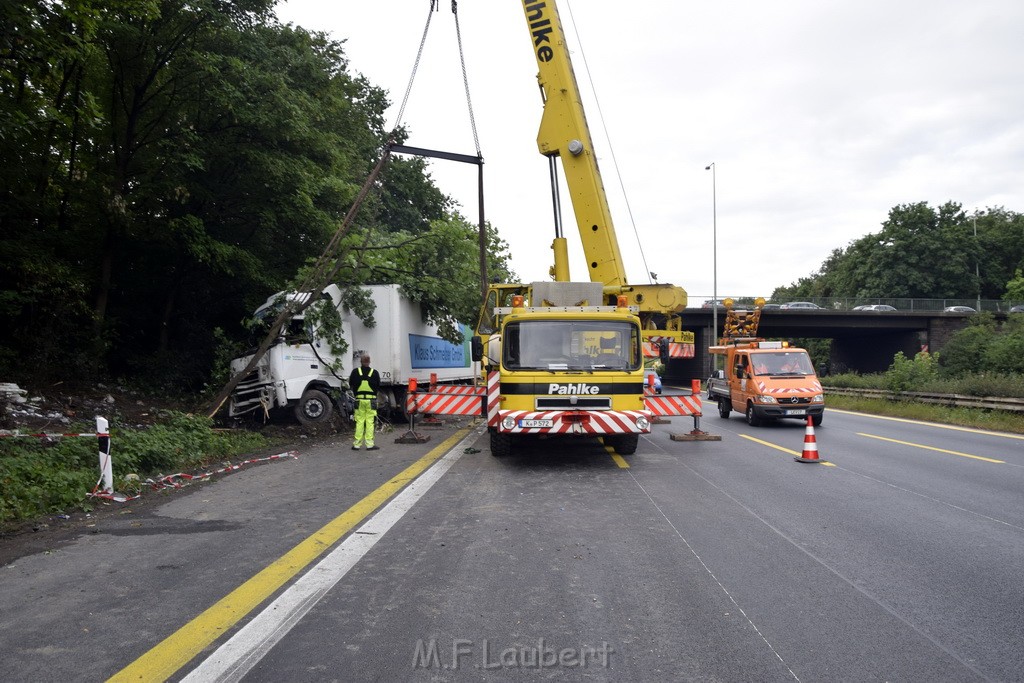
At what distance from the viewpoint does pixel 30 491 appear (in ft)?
24.7

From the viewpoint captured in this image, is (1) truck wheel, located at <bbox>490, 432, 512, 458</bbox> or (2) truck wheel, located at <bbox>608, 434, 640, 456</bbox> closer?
(1) truck wheel, located at <bbox>490, 432, 512, 458</bbox>

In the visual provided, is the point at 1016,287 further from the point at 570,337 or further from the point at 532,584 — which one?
the point at 532,584

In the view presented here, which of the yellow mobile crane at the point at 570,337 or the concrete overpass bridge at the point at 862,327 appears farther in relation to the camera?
the concrete overpass bridge at the point at 862,327

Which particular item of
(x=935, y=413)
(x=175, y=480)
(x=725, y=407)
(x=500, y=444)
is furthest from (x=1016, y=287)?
(x=175, y=480)

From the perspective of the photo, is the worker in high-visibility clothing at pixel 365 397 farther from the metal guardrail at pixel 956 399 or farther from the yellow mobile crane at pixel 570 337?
the metal guardrail at pixel 956 399

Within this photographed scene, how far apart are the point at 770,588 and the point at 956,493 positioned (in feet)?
17.5

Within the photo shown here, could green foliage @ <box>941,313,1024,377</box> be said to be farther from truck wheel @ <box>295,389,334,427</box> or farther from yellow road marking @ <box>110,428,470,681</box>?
yellow road marking @ <box>110,428,470,681</box>

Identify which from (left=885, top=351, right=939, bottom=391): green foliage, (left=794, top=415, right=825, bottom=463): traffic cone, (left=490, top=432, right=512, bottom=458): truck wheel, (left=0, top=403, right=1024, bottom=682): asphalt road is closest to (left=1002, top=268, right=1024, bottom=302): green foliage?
(left=885, top=351, right=939, bottom=391): green foliage

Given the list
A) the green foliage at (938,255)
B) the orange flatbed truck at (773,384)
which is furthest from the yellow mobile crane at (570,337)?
the green foliage at (938,255)

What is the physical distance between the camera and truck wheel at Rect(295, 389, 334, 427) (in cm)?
1630

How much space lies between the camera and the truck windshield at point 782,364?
19.4 m

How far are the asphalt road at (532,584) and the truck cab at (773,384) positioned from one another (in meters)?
9.24

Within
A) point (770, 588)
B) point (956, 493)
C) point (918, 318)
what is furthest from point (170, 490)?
point (918, 318)

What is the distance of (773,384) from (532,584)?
1541 cm
